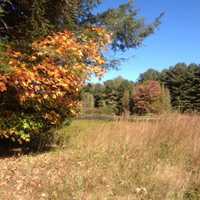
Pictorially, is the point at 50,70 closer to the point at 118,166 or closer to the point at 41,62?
the point at 41,62

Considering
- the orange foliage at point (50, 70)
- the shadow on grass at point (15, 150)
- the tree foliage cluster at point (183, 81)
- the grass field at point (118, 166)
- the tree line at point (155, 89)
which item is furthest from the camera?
the tree foliage cluster at point (183, 81)

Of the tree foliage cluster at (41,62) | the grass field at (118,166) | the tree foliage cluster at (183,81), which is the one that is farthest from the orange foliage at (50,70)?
the tree foliage cluster at (183,81)

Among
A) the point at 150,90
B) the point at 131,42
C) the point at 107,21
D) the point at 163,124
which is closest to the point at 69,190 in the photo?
the point at 163,124

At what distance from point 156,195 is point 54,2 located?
5819 mm

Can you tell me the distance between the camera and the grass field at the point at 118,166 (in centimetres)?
593

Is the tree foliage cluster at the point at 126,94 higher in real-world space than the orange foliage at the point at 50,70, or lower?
higher

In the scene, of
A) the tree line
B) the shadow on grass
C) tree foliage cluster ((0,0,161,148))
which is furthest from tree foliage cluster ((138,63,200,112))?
tree foliage cluster ((0,0,161,148))

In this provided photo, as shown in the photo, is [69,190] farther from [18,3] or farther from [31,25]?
[18,3]

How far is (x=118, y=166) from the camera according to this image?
296 inches

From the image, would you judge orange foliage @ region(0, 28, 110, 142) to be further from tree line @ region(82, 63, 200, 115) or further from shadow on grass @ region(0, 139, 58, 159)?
tree line @ region(82, 63, 200, 115)

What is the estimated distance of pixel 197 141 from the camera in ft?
29.0

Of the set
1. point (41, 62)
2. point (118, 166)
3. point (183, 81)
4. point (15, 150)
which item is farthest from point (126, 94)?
point (118, 166)

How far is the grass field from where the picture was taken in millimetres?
5934

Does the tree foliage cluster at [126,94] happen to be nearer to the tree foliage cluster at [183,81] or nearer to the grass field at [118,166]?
the tree foliage cluster at [183,81]
